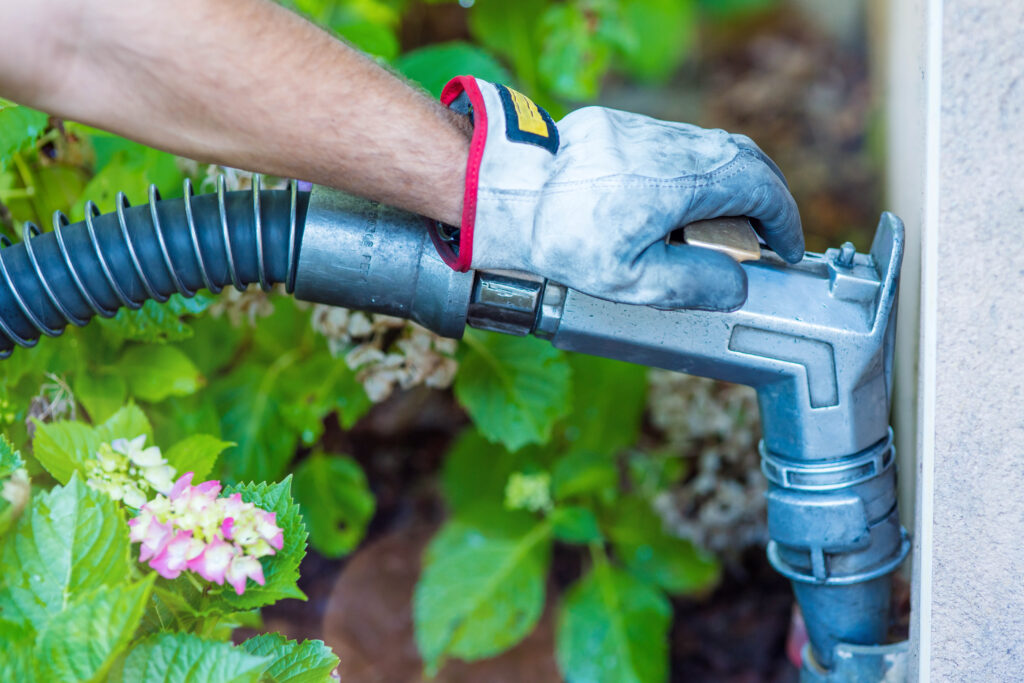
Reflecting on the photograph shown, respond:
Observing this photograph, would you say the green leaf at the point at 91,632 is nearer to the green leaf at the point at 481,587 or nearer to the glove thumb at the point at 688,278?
the glove thumb at the point at 688,278

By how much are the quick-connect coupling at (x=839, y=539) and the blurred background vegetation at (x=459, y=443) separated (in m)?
0.46

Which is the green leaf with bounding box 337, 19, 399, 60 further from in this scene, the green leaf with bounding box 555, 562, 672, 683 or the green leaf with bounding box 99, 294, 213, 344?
the green leaf with bounding box 555, 562, 672, 683

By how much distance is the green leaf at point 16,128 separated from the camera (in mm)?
→ 1026

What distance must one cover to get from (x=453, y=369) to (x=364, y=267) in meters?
0.41

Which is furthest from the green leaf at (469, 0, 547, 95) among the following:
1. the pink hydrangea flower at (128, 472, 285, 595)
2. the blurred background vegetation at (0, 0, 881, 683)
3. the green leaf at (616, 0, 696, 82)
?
the pink hydrangea flower at (128, 472, 285, 595)

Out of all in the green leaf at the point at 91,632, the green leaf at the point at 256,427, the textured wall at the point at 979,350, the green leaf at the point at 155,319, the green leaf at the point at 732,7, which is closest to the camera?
the green leaf at the point at 91,632

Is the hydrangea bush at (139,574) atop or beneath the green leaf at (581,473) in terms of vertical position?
atop

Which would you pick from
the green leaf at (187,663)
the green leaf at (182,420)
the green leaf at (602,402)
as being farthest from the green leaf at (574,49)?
the green leaf at (187,663)

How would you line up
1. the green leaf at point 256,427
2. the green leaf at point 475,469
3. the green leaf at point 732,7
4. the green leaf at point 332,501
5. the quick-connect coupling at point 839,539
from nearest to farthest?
the quick-connect coupling at point 839,539 → the green leaf at point 256,427 → the green leaf at point 332,501 → the green leaf at point 475,469 → the green leaf at point 732,7

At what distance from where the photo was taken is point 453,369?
1.28 meters

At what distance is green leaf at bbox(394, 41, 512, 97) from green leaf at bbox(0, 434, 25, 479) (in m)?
0.96

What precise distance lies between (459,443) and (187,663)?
1.06m

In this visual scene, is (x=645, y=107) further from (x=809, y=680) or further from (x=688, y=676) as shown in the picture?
(x=809, y=680)

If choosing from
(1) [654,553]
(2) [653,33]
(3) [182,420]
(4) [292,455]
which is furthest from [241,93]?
(2) [653,33]
